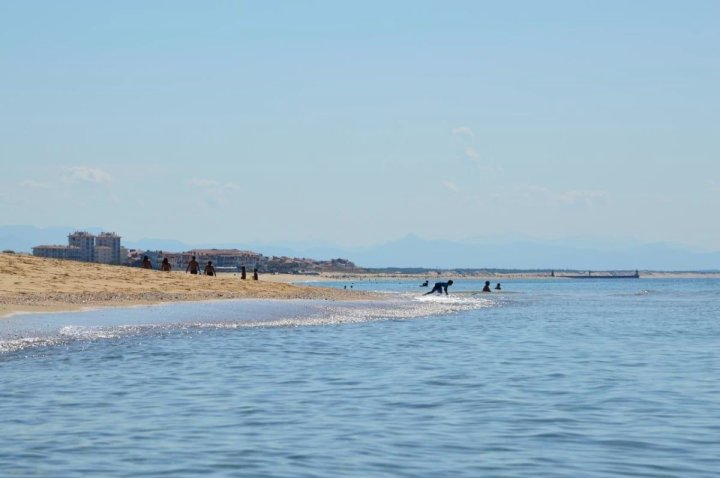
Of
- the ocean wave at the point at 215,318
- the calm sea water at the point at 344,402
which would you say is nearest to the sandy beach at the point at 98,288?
the ocean wave at the point at 215,318

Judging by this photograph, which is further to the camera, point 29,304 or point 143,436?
point 29,304

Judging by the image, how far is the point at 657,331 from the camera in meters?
32.2

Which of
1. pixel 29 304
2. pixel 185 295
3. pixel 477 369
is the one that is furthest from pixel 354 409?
pixel 185 295

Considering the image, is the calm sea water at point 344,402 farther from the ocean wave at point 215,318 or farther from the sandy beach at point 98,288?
the sandy beach at point 98,288

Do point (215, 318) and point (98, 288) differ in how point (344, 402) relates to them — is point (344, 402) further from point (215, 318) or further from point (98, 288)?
point (98, 288)

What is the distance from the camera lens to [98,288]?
3928 cm

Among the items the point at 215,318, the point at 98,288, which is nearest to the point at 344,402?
the point at 215,318

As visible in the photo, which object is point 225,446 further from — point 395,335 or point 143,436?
point 395,335

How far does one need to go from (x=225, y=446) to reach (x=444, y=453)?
2495 mm

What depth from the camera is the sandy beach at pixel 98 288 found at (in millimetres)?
32466

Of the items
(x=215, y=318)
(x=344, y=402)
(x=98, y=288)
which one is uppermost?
(x=98, y=288)

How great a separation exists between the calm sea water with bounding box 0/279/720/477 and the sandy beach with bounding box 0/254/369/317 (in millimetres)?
4308

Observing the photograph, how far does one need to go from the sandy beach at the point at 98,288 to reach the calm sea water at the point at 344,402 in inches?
170

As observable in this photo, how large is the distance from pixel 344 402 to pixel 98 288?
25735mm
